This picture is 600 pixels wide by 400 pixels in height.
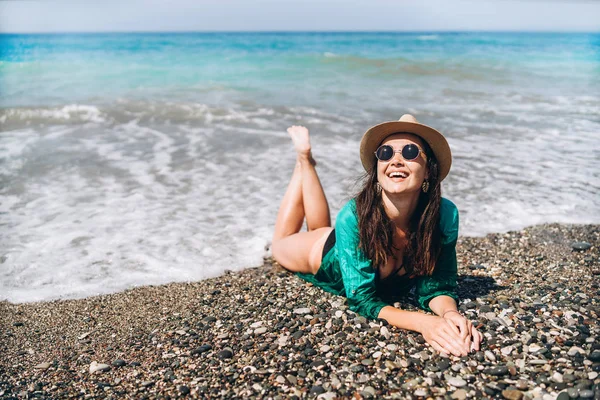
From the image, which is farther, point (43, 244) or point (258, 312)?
point (43, 244)

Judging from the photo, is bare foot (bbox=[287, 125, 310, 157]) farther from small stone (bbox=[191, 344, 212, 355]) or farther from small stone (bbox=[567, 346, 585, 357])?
small stone (bbox=[567, 346, 585, 357])

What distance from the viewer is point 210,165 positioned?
1079 centimetres

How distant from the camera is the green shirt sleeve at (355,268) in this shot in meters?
4.55

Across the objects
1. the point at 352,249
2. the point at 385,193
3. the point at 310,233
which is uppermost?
the point at 385,193

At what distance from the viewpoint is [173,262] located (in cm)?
659

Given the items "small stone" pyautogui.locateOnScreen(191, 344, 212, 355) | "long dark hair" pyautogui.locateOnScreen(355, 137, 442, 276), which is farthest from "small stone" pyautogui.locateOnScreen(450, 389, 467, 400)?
"small stone" pyautogui.locateOnScreen(191, 344, 212, 355)

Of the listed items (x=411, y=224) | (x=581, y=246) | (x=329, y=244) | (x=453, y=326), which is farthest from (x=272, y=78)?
(x=453, y=326)

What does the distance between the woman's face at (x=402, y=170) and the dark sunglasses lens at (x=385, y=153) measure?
3 cm

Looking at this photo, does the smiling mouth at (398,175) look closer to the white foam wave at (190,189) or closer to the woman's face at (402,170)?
the woman's face at (402,170)

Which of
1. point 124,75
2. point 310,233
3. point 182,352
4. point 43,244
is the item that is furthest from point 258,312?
point 124,75

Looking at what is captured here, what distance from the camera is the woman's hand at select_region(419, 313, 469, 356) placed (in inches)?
158

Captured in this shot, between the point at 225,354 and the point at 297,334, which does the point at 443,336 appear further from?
the point at 225,354

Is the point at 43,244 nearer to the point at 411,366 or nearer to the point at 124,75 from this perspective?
the point at 411,366

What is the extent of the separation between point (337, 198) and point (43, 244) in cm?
457
